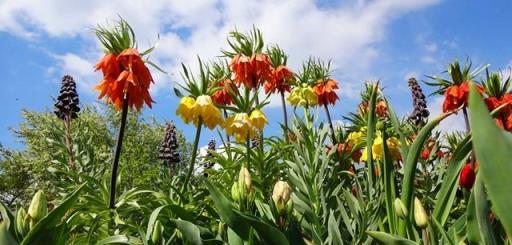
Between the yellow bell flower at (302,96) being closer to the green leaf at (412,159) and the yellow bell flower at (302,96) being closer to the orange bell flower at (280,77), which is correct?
the orange bell flower at (280,77)

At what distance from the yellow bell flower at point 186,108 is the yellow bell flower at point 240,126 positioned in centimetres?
28

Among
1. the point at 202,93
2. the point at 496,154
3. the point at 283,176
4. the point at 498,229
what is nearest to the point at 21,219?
the point at 496,154

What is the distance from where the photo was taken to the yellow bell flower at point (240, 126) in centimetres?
345

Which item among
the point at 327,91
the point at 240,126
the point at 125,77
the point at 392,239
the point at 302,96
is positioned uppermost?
the point at 327,91

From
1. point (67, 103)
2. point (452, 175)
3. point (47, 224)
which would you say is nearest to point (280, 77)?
point (67, 103)

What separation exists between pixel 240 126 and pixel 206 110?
0.28 m

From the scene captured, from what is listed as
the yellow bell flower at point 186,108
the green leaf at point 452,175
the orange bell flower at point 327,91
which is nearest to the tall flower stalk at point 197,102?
the yellow bell flower at point 186,108

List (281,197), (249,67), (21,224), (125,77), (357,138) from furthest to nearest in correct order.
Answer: (249,67)
(357,138)
(125,77)
(281,197)
(21,224)

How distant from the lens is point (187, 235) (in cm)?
132

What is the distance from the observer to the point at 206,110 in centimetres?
330

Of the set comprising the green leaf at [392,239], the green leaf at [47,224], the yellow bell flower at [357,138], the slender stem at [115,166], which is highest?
the yellow bell flower at [357,138]

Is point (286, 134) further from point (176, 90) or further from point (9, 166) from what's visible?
point (9, 166)

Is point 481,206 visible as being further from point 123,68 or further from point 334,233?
point 123,68

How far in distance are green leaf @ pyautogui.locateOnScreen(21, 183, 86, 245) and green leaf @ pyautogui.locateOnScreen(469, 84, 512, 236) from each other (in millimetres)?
761
